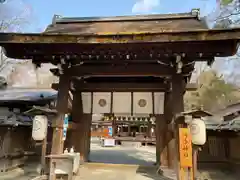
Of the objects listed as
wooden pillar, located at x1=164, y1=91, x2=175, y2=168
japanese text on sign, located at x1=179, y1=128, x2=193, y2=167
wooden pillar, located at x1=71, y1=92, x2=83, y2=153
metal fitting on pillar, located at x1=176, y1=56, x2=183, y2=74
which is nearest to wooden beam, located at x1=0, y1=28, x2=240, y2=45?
metal fitting on pillar, located at x1=176, y1=56, x2=183, y2=74

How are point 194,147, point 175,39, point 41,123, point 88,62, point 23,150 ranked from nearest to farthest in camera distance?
point 175,39 → point 194,147 → point 41,123 → point 88,62 → point 23,150

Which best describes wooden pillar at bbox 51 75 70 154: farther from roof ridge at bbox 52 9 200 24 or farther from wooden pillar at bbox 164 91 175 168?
wooden pillar at bbox 164 91 175 168

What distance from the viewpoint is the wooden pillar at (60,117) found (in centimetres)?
529

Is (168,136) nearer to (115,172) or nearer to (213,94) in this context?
(115,172)

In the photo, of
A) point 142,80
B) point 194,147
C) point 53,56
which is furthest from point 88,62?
point 194,147

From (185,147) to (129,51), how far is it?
2.60m

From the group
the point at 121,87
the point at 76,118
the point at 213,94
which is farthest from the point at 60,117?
the point at 213,94

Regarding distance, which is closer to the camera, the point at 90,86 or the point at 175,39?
the point at 175,39

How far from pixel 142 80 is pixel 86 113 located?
101 inches

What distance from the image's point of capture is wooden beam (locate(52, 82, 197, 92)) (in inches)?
256

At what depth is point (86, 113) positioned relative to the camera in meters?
7.96

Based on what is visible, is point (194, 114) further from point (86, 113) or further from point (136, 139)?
point (136, 139)

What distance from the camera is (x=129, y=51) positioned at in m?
4.80

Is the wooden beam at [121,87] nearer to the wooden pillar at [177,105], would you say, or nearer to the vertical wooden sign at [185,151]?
the wooden pillar at [177,105]
